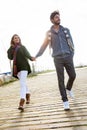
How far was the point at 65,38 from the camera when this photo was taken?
6.60 meters

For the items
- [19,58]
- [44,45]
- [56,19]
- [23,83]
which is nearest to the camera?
[56,19]

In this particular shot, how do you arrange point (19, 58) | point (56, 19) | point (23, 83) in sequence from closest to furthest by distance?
point (56, 19), point (23, 83), point (19, 58)

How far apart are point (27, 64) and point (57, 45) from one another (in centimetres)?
138

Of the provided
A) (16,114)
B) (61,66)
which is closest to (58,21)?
(61,66)

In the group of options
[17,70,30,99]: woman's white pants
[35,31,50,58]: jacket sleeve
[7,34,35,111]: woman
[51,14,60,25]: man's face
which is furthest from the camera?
[7,34,35,111]: woman

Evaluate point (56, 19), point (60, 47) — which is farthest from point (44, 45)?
point (56, 19)

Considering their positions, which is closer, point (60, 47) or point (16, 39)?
point (60, 47)

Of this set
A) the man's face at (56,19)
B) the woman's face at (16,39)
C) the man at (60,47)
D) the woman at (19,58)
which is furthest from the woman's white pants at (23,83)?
the man's face at (56,19)

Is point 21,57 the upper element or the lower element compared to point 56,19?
lower

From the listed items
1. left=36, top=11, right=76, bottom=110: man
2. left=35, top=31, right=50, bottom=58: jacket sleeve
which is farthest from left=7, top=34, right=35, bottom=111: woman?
left=36, top=11, right=76, bottom=110: man

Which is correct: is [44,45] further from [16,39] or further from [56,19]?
[16,39]

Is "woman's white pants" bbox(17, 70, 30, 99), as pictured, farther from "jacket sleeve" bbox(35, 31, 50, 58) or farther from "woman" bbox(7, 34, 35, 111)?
"jacket sleeve" bbox(35, 31, 50, 58)

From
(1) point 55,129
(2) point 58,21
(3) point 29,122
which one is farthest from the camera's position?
(2) point 58,21

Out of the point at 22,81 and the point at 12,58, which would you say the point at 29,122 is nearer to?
the point at 22,81
